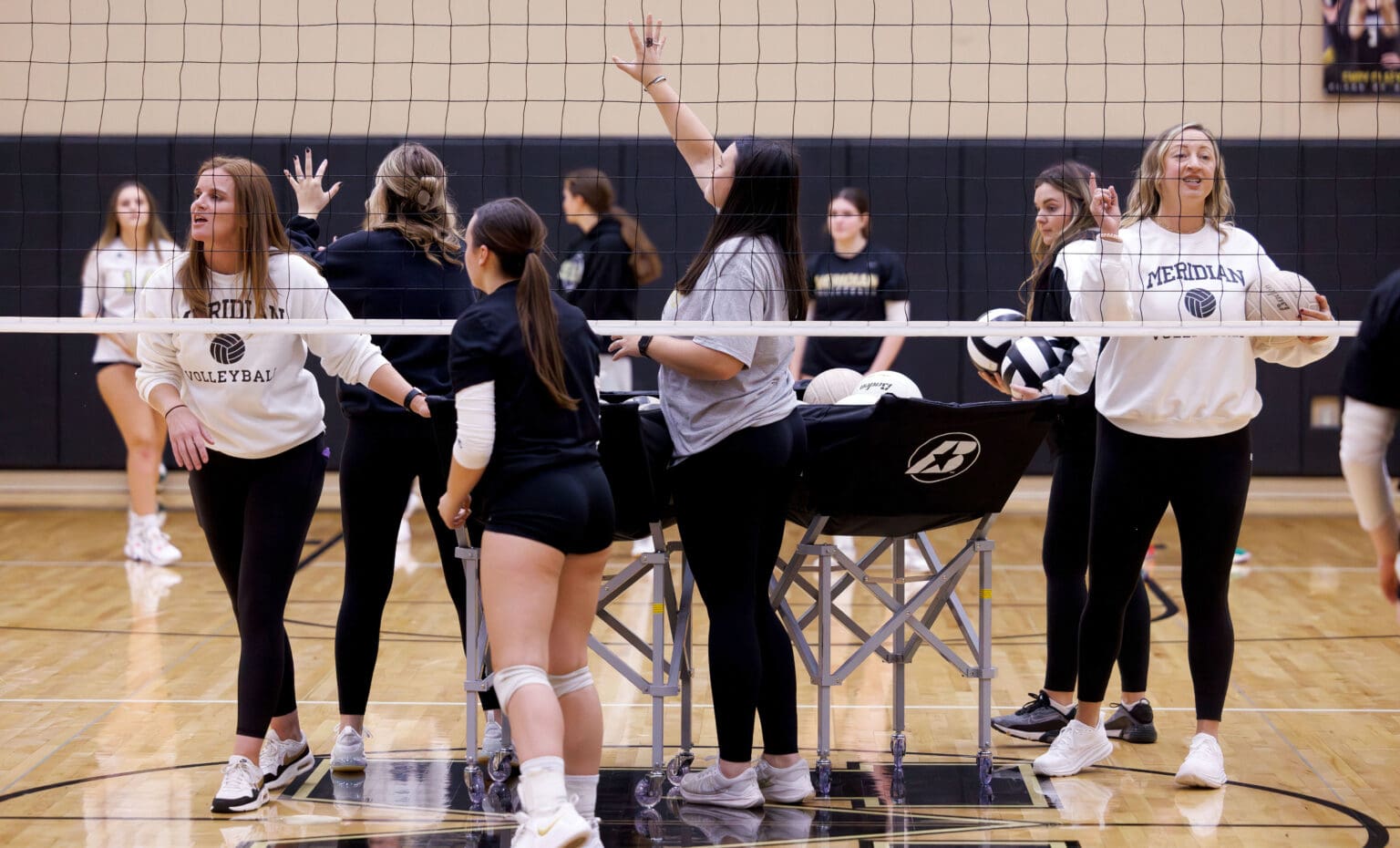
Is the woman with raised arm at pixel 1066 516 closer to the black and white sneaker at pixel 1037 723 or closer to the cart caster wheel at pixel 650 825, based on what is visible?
the black and white sneaker at pixel 1037 723

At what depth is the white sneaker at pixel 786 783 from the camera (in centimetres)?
359

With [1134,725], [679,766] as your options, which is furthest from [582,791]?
[1134,725]

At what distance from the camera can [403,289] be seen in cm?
385

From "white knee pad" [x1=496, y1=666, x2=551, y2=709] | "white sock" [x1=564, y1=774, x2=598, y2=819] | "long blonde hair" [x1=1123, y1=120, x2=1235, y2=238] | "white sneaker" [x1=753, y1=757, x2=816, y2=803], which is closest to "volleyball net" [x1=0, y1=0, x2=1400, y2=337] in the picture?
"long blonde hair" [x1=1123, y1=120, x2=1235, y2=238]

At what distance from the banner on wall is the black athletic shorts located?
22.0 feet

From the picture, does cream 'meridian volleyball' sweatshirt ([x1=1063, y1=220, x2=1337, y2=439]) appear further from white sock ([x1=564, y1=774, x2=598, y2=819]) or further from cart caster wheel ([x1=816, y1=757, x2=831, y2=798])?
white sock ([x1=564, y1=774, x2=598, y2=819])

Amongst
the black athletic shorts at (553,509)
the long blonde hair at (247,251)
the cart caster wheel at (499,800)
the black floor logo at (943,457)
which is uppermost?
the long blonde hair at (247,251)

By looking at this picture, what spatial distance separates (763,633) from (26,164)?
6606 millimetres

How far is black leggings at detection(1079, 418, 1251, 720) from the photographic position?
11.9ft

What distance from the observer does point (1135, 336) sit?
3.65m

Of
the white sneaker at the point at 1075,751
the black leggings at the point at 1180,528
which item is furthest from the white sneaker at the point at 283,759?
the black leggings at the point at 1180,528

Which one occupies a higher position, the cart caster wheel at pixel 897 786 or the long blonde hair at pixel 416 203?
the long blonde hair at pixel 416 203

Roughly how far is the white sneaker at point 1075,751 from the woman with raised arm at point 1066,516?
334 millimetres

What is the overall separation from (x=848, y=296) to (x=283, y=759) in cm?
355
